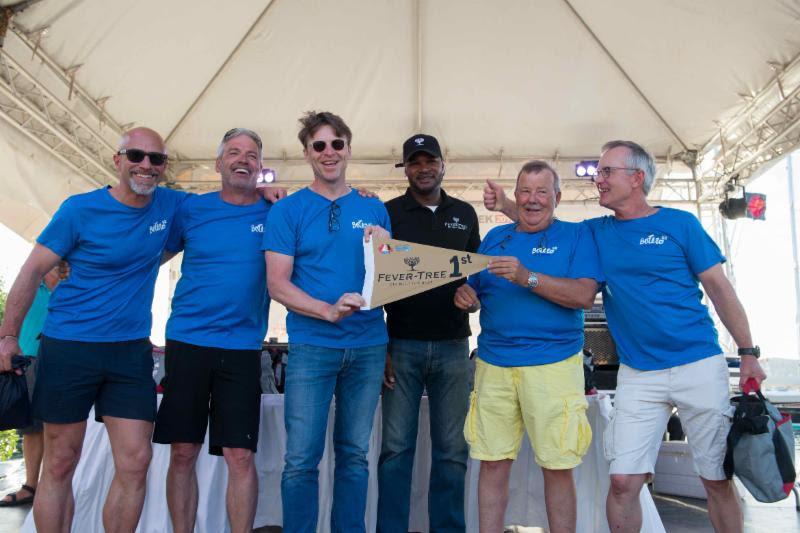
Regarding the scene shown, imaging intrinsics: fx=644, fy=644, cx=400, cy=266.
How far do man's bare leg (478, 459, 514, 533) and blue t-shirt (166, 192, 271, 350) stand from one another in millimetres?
1155

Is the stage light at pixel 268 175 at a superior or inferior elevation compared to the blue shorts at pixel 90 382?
superior

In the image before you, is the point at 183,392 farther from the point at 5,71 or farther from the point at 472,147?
the point at 472,147

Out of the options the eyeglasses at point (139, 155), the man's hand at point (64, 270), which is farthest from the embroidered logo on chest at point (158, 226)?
the man's hand at point (64, 270)

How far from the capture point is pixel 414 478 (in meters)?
3.61

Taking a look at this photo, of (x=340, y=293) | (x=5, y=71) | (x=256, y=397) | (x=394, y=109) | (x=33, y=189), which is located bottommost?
(x=256, y=397)

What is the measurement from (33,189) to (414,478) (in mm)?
6085

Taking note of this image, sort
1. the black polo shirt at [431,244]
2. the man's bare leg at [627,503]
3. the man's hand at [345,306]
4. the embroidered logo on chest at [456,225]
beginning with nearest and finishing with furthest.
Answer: the man's hand at [345,306]
the man's bare leg at [627,503]
the black polo shirt at [431,244]
the embroidered logo on chest at [456,225]

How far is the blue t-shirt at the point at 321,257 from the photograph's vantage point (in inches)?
105

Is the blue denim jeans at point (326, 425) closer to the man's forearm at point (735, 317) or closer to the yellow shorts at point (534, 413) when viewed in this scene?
the yellow shorts at point (534, 413)

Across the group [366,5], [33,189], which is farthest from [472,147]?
[33,189]

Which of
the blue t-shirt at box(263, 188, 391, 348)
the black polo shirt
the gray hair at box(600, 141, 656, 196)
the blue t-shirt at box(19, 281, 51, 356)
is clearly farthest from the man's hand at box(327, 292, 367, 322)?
the blue t-shirt at box(19, 281, 51, 356)

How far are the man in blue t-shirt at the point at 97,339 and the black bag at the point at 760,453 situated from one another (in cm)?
242

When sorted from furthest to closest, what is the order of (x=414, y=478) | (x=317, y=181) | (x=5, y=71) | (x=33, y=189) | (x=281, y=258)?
(x=33, y=189)
(x=5, y=71)
(x=414, y=478)
(x=317, y=181)
(x=281, y=258)

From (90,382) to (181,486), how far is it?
60cm
